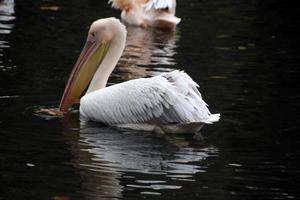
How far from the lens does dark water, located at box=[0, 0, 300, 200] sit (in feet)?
20.1

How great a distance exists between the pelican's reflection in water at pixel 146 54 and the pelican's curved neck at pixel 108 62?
1.03 metres

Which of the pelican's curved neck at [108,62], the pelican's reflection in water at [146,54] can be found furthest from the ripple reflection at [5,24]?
the pelican's curved neck at [108,62]

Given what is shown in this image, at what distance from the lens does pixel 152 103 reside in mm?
7465

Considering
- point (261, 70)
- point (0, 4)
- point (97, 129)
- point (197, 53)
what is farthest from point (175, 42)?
point (97, 129)

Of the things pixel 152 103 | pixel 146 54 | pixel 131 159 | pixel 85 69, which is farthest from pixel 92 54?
pixel 146 54

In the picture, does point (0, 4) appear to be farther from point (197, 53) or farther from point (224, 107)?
point (224, 107)

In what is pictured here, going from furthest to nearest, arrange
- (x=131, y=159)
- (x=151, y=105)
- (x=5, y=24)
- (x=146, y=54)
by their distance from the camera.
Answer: (x=5, y=24)
(x=146, y=54)
(x=151, y=105)
(x=131, y=159)

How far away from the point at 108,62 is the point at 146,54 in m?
2.64

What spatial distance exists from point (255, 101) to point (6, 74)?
7.83 ft

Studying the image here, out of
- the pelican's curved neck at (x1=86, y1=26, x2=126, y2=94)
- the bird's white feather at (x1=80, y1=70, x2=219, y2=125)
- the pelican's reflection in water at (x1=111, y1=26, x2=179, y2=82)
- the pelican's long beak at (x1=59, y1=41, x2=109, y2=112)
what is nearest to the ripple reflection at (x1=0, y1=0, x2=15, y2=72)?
the pelican's reflection in water at (x1=111, y1=26, x2=179, y2=82)

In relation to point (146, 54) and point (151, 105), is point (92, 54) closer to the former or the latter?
point (151, 105)

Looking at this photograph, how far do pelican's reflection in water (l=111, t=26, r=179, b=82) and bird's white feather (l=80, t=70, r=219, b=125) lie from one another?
1.67 metres

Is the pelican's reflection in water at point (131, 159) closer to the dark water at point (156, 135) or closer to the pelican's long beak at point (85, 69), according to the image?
the dark water at point (156, 135)

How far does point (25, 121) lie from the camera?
7.55m
